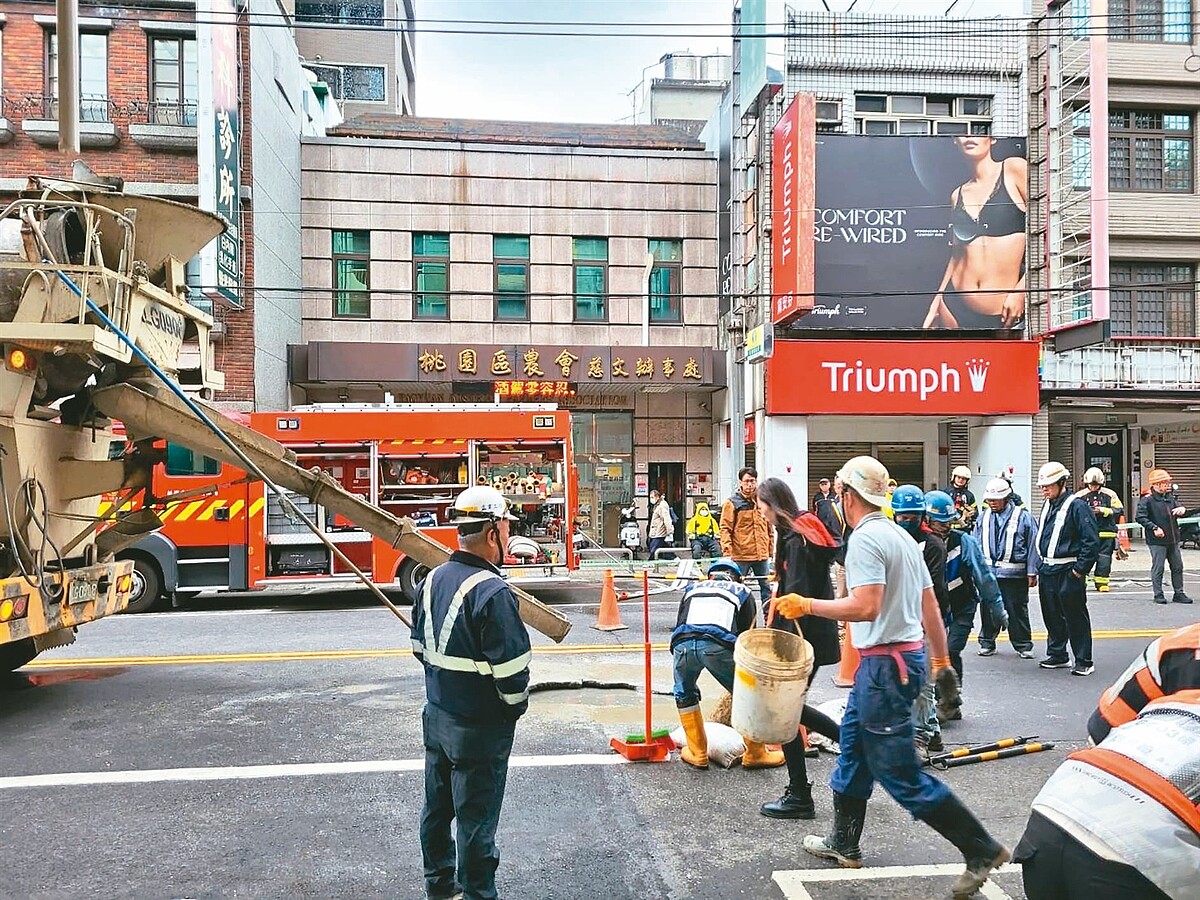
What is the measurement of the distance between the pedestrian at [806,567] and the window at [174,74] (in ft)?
53.3

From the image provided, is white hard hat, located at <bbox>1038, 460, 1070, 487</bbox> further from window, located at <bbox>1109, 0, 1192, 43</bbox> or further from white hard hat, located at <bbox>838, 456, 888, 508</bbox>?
window, located at <bbox>1109, 0, 1192, 43</bbox>

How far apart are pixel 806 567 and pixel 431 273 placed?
55.1 feet

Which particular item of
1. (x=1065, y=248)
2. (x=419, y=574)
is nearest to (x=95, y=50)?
(x=419, y=574)

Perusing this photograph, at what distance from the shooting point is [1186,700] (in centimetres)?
219

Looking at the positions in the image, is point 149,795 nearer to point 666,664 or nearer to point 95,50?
point 666,664

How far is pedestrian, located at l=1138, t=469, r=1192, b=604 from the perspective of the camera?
12547mm

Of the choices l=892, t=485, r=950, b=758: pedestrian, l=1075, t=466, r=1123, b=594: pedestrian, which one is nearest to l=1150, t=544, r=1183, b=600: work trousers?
l=1075, t=466, r=1123, b=594: pedestrian

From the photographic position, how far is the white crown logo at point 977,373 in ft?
63.6

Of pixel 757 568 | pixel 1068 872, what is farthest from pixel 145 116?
pixel 1068 872

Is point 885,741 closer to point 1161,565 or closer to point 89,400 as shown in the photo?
point 89,400

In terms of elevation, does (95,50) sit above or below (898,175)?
above

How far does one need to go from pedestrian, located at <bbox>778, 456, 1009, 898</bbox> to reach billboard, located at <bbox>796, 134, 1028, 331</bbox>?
1537 cm

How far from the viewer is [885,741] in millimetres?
3873

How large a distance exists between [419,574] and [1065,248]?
15930 millimetres
